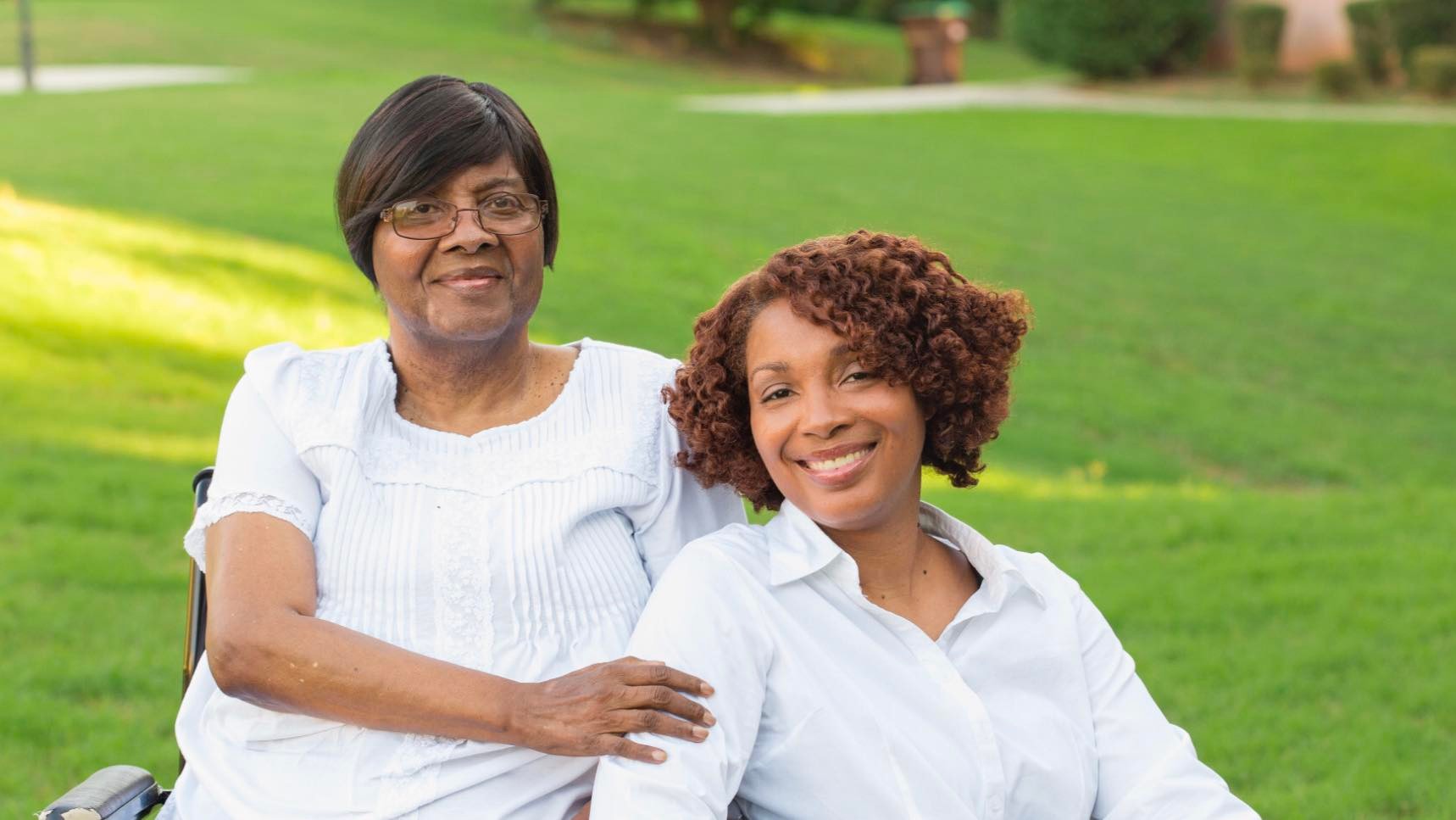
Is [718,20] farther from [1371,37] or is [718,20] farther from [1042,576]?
[1042,576]

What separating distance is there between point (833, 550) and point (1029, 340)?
909cm

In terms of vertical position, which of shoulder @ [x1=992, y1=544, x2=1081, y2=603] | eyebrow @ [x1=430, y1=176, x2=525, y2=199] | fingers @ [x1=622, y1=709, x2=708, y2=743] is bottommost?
fingers @ [x1=622, y1=709, x2=708, y2=743]

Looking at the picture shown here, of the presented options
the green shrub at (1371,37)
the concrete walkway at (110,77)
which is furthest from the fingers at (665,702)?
the green shrub at (1371,37)

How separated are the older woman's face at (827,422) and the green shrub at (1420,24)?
24.4 m

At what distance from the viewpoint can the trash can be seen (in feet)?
108

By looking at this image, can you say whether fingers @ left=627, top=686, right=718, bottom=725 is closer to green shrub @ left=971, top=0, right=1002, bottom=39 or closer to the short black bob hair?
the short black bob hair

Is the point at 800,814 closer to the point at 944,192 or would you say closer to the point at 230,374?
the point at 230,374

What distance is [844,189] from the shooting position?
16328 mm

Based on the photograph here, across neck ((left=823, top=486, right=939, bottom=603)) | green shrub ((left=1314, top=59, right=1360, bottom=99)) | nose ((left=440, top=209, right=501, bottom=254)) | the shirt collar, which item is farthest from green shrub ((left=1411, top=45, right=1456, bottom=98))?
nose ((left=440, top=209, right=501, bottom=254))

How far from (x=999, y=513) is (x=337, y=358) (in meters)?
4.66

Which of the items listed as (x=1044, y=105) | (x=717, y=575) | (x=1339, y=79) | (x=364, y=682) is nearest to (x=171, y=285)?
(x=364, y=682)

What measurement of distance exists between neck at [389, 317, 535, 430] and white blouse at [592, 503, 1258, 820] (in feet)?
2.11

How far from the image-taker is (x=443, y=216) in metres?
3.02

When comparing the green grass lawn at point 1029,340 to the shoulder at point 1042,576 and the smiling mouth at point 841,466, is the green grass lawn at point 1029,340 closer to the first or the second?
the shoulder at point 1042,576
